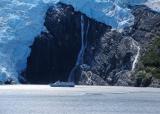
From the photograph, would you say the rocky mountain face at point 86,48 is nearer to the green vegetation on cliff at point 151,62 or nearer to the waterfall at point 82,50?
the waterfall at point 82,50

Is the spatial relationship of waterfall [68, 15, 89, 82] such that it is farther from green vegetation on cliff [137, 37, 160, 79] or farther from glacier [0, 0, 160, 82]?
green vegetation on cliff [137, 37, 160, 79]

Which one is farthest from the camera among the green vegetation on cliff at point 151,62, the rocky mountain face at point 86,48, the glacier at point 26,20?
the rocky mountain face at point 86,48

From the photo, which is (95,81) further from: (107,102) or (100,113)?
(100,113)

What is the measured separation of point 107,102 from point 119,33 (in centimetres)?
3555

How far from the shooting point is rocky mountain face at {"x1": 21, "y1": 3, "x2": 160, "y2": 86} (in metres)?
98.7

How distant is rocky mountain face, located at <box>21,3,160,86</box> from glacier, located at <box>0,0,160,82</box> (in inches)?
63.4

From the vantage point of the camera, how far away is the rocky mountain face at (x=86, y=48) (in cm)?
9869

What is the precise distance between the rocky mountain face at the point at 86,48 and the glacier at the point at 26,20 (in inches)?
63.4

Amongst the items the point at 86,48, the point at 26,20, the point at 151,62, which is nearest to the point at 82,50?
the point at 86,48

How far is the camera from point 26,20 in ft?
317

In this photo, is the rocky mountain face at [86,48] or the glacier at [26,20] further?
the rocky mountain face at [86,48]

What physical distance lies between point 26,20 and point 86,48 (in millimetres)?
12361

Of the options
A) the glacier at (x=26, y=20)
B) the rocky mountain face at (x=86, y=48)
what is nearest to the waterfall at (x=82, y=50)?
the rocky mountain face at (x=86, y=48)

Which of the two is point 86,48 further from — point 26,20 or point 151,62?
point 26,20
